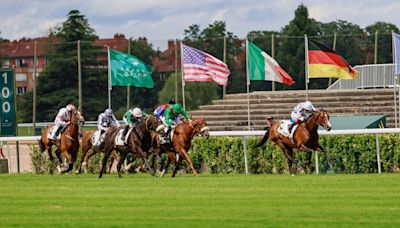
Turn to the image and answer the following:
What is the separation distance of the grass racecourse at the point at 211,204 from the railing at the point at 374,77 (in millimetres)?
20400

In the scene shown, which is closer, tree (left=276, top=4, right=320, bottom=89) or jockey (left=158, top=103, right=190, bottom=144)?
jockey (left=158, top=103, right=190, bottom=144)

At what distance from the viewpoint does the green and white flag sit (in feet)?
108

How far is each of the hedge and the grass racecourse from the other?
189 inches

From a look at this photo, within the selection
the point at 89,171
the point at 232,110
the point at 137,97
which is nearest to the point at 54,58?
the point at 137,97

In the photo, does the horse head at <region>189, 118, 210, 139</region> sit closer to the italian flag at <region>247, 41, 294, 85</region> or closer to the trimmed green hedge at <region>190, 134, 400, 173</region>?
the trimmed green hedge at <region>190, 134, 400, 173</region>

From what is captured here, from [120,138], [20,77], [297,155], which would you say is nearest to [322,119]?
[297,155]

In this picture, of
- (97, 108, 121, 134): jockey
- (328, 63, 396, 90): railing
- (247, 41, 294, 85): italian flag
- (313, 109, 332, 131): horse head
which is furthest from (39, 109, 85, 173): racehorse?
(328, 63, 396, 90): railing

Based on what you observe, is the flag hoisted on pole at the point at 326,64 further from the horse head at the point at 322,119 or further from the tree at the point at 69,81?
the tree at the point at 69,81

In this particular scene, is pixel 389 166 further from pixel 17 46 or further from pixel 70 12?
pixel 17 46

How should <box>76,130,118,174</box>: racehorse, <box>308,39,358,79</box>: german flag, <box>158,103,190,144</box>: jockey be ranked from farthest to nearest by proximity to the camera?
<box>308,39,358,79</box>: german flag, <box>76,130,118,174</box>: racehorse, <box>158,103,190,144</box>: jockey

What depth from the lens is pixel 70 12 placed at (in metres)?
68.9

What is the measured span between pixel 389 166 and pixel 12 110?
10593mm

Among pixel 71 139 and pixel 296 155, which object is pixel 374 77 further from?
pixel 71 139

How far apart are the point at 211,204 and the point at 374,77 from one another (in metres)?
27.2
